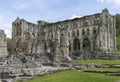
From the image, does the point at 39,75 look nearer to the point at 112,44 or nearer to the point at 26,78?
the point at 26,78

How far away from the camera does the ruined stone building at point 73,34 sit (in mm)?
83625

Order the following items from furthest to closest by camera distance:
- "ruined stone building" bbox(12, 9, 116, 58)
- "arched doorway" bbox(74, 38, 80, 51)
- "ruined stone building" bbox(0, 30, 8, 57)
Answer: "arched doorway" bbox(74, 38, 80, 51) → "ruined stone building" bbox(12, 9, 116, 58) → "ruined stone building" bbox(0, 30, 8, 57)

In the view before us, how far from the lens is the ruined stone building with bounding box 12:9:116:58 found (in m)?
83.6

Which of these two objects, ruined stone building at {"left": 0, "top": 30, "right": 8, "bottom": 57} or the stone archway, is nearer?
ruined stone building at {"left": 0, "top": 30, "right": 8, "bottom": 57}

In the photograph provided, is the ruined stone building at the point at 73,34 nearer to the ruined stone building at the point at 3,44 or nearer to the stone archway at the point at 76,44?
the stone archway at the point at 76,44

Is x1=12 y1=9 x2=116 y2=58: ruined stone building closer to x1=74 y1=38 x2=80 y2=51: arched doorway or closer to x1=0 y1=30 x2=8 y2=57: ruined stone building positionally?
x1=74 y1=38 x2=80 y2=51: arched doorway

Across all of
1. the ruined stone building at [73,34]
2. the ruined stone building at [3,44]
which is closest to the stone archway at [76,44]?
the ruined stone building at [73,34]

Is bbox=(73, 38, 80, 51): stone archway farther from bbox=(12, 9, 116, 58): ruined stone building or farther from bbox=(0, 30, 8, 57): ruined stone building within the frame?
bbox=(0, 30, 8, 57): ruined stone building

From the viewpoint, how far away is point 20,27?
101 metres

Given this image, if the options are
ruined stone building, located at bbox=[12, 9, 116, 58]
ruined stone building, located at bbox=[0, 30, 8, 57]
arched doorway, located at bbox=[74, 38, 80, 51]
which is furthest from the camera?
arched doorway, located at bbox=[74, 38, 80, 51]

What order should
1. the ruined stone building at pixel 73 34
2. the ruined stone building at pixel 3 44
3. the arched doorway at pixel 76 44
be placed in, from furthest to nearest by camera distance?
the arched doorway at pixel 76 44, the ruined stone building at pixel 73 34, the ruined stone building at pixel 3 44

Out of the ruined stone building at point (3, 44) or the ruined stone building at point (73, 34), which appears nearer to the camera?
the ruined stone building at point (3, 44)

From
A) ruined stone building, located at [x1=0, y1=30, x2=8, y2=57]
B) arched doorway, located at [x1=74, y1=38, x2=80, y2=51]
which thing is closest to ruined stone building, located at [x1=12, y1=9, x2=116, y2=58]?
arched doorway, located at [x1=74, y1=38, x2=80, y2=51]

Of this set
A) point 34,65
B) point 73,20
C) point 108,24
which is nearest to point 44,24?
point 73,20
